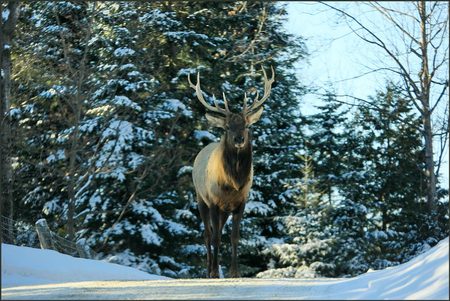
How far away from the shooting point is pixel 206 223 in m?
13.4

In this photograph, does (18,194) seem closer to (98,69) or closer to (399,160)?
(98,69)

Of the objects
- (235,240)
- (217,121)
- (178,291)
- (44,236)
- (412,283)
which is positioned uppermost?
(217,121)

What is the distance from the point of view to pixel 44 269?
966 centimetres

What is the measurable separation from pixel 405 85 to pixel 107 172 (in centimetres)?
1044

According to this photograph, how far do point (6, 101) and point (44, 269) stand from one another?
42.2 ft

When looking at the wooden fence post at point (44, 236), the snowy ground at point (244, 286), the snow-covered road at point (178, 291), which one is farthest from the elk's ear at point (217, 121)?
the wooden fence post at point (44, 236)

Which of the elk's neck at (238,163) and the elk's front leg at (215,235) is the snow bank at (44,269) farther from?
the elk's neck at (238,163)

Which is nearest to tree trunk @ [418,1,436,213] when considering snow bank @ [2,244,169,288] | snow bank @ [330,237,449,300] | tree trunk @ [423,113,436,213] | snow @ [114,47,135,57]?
tree trunk @ [423,113,436,213]

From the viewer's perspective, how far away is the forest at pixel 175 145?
2414cm

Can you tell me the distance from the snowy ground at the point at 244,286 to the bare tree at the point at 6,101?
11.3 metres

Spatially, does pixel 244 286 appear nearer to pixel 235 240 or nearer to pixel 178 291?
pixel 178 291

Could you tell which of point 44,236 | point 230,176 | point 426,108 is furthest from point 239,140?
point 426,108

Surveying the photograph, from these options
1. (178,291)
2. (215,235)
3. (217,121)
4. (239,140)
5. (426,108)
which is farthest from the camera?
(426,108)

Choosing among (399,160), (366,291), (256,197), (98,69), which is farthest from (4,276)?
(399,160)
